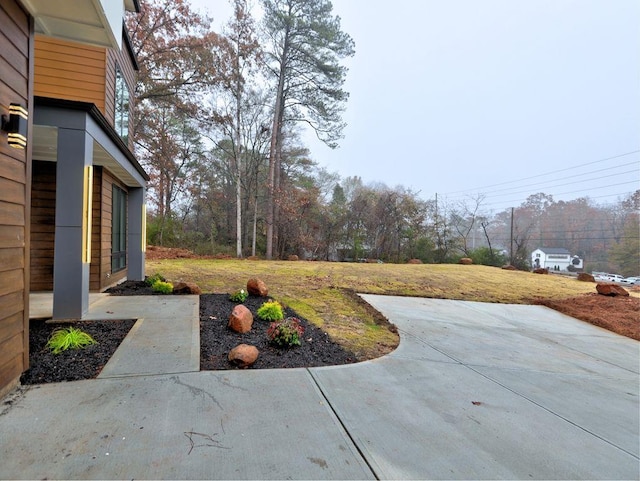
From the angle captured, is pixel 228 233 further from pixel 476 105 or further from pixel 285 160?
pixel 476 105

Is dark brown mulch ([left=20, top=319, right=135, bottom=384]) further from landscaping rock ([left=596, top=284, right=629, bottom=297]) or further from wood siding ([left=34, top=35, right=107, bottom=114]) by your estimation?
landscaping rock ([left=596, top=284, right=629, bottom=297])

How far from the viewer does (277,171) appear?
58.0 ft

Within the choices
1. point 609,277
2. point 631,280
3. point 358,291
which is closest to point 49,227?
point 358,291

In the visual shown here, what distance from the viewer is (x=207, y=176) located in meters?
18.8

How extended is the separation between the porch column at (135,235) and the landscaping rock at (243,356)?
5.21 metres

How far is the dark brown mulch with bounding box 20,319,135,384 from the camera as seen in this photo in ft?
8.40

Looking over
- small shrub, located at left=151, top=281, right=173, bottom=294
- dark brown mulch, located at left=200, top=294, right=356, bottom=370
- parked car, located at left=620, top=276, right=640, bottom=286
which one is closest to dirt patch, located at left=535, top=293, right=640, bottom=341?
dark brown mulch, located at left=200, top=294, right=356, bottom=370

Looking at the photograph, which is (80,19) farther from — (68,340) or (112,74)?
(112,74)

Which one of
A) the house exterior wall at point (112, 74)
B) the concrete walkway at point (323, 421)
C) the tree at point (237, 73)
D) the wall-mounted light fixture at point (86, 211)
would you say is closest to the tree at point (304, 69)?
the tree at point (237, 73)

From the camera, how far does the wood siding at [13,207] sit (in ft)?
7.16

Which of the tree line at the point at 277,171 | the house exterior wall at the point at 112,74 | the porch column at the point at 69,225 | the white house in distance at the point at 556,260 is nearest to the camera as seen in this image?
the porch column at the point at 69,225

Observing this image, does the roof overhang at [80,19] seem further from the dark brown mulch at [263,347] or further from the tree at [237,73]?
the tree at [237,73]

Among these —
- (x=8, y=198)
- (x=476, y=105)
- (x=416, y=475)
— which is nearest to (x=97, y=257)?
(x=8, y=198)

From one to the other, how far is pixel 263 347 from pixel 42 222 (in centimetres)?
466
